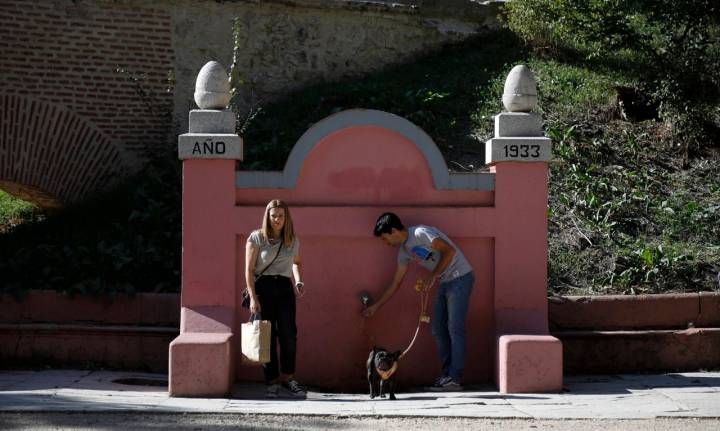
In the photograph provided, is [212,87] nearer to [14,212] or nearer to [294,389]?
[294,389]

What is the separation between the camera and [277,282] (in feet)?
26.9

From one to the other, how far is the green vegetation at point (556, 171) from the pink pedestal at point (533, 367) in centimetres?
190

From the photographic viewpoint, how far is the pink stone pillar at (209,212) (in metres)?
8.67

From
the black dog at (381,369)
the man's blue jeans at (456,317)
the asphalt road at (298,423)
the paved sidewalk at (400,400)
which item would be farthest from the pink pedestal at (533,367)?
the asphalt road at (298,423)

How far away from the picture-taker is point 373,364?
7.98 m

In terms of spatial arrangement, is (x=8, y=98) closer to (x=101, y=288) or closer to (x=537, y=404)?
(x=101, y=288)

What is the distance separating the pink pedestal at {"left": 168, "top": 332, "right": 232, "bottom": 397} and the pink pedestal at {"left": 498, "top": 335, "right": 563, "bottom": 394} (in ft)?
7.99

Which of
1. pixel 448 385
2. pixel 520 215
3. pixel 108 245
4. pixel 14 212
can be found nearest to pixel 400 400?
pixel 448 385

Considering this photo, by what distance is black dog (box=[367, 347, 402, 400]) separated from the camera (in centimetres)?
786

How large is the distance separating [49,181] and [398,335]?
617cm

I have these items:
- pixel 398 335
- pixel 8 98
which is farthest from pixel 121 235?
pixel 398 335

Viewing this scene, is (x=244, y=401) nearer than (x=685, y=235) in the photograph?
Yes

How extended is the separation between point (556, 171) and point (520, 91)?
144 inches

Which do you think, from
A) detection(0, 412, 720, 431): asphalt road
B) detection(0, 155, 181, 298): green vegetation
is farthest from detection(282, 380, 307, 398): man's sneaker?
detection(0, 155, 181, 298): green vegetation
